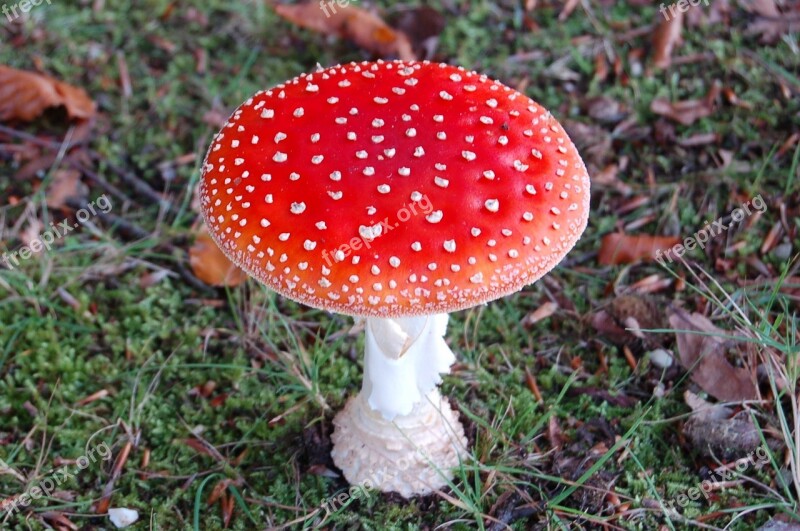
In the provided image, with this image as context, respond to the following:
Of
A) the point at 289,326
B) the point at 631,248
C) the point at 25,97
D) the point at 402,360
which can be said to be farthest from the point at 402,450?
the point at 25,97

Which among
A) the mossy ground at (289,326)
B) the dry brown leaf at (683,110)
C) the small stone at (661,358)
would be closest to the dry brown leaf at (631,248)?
the mossy ground at (289,326)

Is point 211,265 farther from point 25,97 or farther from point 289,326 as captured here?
point 25,97

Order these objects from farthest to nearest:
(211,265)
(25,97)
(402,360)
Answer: (25,97), (211,265), (402,360)

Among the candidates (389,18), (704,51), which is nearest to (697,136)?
(704,51)

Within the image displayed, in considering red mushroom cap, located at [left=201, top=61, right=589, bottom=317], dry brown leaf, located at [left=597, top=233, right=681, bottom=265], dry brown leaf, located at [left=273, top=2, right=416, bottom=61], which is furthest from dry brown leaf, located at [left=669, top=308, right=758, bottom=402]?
dry brown leaf, located at [left=273, top=2, right=416, bottom=61]

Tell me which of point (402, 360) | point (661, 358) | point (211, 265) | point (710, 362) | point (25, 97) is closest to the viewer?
point (402, 360)

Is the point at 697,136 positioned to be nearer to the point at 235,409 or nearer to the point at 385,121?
the point at 385,121
